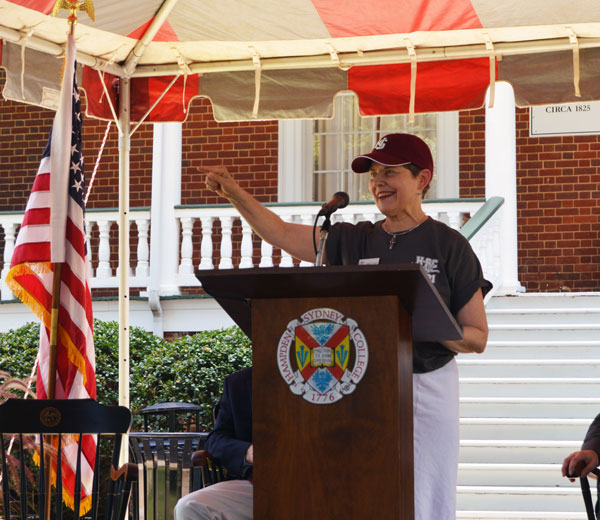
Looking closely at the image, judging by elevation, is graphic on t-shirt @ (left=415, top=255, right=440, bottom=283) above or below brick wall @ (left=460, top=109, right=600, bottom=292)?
below

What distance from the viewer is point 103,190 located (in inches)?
483

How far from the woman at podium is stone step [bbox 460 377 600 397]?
432cm

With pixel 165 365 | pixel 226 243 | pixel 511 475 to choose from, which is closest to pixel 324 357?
pixel 511 475

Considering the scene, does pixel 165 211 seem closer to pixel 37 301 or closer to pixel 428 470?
pixel 37 301

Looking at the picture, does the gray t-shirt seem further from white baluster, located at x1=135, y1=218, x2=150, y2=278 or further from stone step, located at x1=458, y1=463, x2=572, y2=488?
white baluster, located at x1=135, y1=218, x2=150, y2=278

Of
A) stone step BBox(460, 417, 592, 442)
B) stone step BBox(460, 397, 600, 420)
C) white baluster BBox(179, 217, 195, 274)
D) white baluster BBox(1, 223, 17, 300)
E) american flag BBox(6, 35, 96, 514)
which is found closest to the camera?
american flag BBox(6, 35, 96, 514)

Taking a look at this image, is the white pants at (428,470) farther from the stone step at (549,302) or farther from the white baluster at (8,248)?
the white baluster at (8,248)

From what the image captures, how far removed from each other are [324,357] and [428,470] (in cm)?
86

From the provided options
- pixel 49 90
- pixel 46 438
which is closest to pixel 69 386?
pixel 46 438

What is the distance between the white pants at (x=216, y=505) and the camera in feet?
11.8

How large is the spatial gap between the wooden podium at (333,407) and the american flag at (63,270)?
234 cm

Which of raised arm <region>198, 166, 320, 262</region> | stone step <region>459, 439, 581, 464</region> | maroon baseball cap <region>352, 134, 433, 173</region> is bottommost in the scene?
stone step <region>459, 439, 581, 464</region>

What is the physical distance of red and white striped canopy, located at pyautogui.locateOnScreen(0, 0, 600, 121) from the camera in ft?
17.9

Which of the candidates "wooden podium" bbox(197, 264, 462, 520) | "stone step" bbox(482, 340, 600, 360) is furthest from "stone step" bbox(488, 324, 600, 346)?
"wooden podium" bbox(197, 264, 462, 520)
